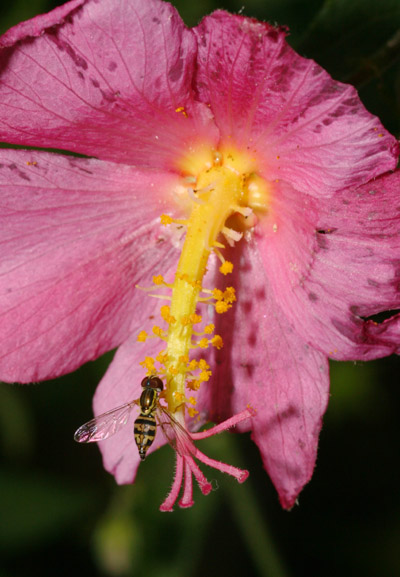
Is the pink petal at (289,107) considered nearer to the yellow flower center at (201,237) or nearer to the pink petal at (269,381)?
the yellow flower center at (201,237)

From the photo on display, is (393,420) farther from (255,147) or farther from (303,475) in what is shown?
(255,147)

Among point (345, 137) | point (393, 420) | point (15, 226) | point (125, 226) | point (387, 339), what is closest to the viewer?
point (345, 137)

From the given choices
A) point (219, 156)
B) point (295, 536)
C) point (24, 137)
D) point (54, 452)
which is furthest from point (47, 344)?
point (295, 536)

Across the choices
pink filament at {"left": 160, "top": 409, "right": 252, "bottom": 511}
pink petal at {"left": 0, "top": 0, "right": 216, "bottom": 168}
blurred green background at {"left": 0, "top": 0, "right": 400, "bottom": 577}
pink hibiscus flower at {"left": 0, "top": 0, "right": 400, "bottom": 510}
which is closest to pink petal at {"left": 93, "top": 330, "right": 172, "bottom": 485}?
pink hibiscus flower at {"left": 0, "top": 0, "right": 400, "bottom": 510}

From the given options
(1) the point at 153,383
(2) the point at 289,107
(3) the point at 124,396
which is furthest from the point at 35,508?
(2) the point at 289,107

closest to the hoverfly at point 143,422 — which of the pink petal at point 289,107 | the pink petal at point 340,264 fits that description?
the pink petal at point 340,264

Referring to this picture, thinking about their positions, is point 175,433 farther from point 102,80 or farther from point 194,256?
point 102,80
